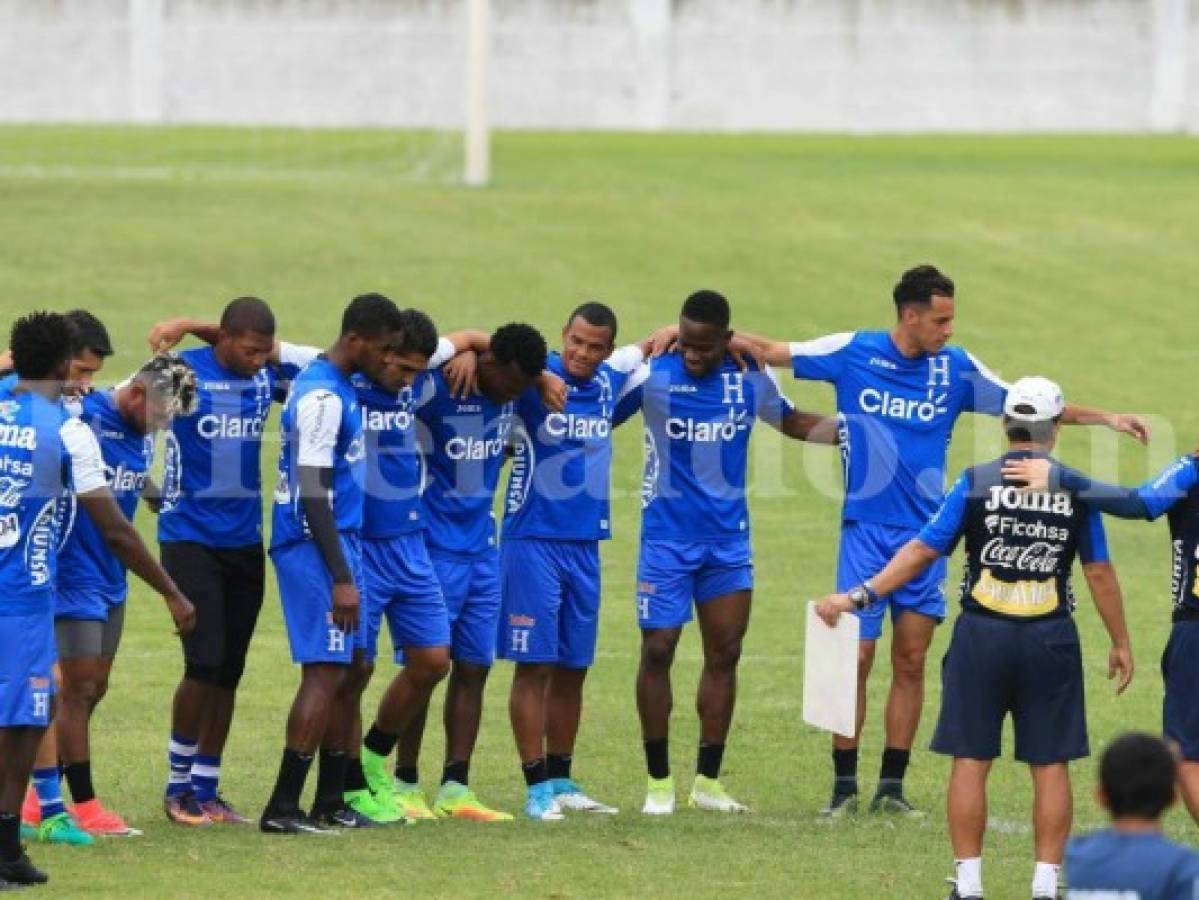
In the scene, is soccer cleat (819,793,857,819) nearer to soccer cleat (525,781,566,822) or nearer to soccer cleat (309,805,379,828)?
soccer cleat (525,781,566,822)

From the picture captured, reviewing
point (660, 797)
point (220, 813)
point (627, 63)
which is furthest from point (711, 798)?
point (627, 63)

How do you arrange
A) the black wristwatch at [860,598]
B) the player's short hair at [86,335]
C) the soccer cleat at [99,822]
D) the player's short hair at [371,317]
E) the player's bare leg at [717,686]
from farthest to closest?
the player's bare leg at [717,686], the player's short hair at [371,317], the soccer cleat at [99,822], the player's short hair at [86,335], the black wristwatch at [860,598]

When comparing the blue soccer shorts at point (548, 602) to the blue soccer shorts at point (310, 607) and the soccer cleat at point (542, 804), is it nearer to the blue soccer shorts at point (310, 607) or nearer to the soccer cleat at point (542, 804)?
the soccer cleat at point (542, 804)

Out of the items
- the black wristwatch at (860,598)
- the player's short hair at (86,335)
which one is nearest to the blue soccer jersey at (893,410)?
the black wristwatch at (860,598)

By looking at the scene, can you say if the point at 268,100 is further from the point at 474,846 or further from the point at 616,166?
the point at 474,846

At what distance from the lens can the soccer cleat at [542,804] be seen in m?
12.0

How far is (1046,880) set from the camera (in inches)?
395

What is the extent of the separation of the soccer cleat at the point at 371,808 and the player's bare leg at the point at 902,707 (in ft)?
8.09

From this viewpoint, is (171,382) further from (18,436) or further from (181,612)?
(18,436)

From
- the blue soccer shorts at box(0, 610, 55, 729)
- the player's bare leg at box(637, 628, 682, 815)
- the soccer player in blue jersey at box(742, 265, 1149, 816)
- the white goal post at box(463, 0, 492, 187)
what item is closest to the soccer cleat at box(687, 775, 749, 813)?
the player's bare leg at box(637, 628, 682, 815)

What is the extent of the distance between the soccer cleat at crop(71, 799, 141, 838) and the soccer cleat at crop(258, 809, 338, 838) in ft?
1.96

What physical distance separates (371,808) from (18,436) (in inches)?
111

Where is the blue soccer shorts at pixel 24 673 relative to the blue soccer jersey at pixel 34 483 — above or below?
below

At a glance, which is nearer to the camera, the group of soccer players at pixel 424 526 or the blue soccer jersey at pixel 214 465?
the group of soccer players at pixel 424 526
